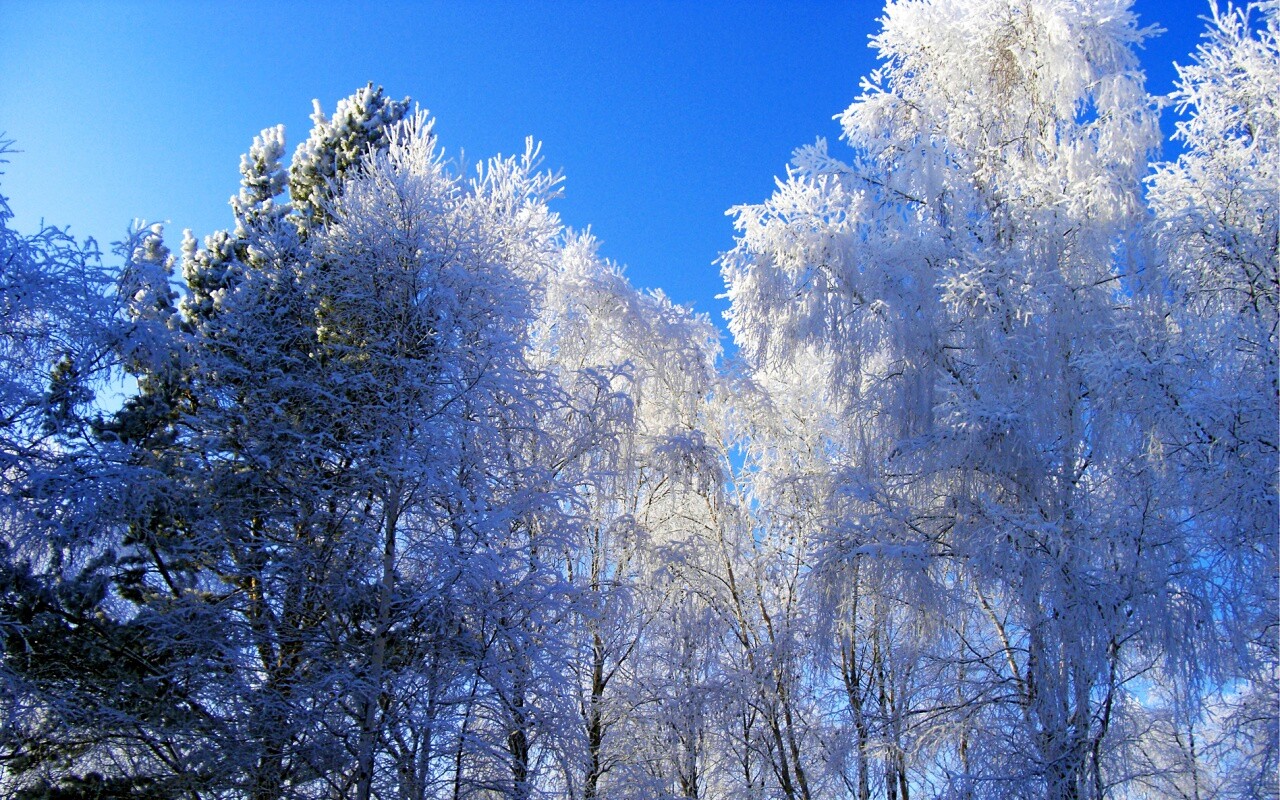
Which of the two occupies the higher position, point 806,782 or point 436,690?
point 436,690

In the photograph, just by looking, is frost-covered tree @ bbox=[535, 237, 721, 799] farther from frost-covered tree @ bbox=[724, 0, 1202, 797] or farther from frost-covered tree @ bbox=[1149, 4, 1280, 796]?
frost-covered tree @ bbox=[1149, 4, 1280, 796]

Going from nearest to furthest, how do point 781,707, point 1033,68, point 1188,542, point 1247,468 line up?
point 1247,468 < point 1188,542 < point 1033,68 < point 781,707

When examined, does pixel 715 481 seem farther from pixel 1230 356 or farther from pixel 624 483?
pixel 1230 356

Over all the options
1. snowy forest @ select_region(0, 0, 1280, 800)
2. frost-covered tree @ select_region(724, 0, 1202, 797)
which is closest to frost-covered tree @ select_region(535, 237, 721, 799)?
snowy forest @ select_region(0, 0, 1280, 800)

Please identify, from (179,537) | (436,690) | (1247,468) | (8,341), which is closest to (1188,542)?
(1247,468)

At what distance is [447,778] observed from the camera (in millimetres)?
7266

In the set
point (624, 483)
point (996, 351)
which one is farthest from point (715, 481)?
point (996, 351)

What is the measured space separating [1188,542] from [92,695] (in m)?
8.16

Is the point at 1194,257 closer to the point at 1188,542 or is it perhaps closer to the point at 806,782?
the point at 1188,542

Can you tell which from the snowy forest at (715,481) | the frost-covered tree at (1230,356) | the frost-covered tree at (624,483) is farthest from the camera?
the frost-covered tree at (624,483)

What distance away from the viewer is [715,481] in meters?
9.75

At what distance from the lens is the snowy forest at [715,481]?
6480 mm

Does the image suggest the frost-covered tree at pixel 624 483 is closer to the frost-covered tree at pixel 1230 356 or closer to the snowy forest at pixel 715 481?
the snowy forest at pixel 715 481

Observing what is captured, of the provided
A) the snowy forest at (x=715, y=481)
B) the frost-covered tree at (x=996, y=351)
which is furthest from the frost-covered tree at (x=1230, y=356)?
the frost-covered tree at (x=996, y=351)
